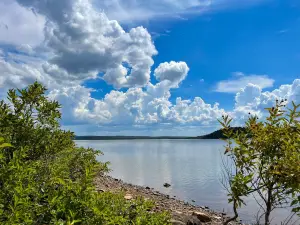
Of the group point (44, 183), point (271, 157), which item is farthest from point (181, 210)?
point (44, 183)

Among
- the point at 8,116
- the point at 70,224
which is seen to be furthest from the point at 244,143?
the point at 8,116

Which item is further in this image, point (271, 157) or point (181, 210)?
point (181, 210)

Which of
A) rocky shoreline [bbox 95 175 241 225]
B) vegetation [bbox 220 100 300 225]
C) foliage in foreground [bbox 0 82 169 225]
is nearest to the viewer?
foliage in foreground [bbox 0 82 169 225]

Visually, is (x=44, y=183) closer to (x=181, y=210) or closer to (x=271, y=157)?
(x=271, y=157)

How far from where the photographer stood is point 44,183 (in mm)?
4863

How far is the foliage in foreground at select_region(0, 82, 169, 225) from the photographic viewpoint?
146 inches

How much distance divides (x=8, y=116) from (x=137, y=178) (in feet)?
112

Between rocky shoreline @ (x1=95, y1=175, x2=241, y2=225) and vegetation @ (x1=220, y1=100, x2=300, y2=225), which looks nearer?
vegetation @ (x1=220, y1=100, x2=300, y2=225)

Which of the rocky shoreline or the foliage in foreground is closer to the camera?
the foliage in foreground

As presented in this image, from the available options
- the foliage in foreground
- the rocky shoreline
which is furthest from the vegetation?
the rocky shoreline

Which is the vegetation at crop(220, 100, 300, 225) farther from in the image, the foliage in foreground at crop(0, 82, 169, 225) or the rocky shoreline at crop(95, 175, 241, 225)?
the rocky shoreline at crop(95, 175, 241, 225)

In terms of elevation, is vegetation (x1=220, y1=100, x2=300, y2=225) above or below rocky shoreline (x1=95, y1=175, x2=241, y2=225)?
above

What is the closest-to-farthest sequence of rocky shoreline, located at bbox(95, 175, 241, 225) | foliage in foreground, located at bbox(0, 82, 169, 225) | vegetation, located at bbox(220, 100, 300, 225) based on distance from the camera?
1. foliage in foreground, located at bbox(0, 82, 169, 225)
2. vegetation, located at bbox(220, 100, 300, 225)
3. rocky shoreline, located at bbox(95, 175, 241, 225)

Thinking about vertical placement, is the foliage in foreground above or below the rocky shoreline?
above
